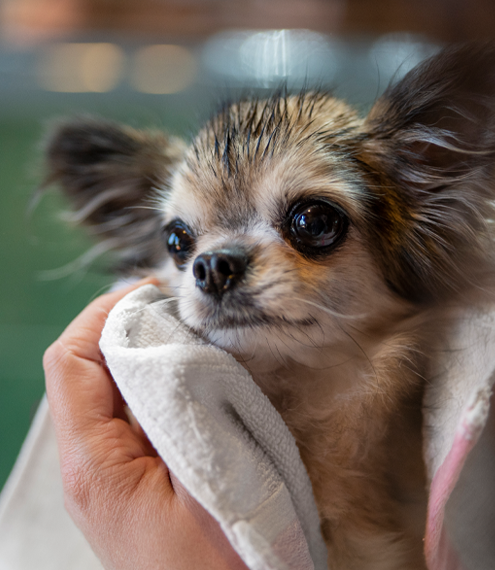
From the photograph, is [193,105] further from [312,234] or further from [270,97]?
[312,234]

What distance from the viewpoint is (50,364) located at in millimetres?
834

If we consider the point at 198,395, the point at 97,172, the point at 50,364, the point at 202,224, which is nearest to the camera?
the point at 198,395

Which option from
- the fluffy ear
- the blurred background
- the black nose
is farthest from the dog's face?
the fluffy ear

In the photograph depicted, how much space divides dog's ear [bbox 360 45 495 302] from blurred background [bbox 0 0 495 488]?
0.09 metres

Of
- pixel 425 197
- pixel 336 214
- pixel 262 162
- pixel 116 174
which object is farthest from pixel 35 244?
pixel 425 197

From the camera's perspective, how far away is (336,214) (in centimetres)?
85

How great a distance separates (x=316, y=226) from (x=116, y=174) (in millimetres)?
627

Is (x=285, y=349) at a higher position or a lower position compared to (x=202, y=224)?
lower

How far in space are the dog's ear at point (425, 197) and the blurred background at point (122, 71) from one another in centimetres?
9

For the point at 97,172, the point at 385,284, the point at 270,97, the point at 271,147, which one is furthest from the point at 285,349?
the point at 97,172

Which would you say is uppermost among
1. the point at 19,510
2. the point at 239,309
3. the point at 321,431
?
the point at 239,309

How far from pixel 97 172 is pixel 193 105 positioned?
34 centimetres

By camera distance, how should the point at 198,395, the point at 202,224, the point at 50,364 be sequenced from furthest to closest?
the point at 202,224, the point at 50,364, the point at 198,395

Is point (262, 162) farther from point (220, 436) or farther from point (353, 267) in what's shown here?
point (220, 436)
